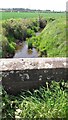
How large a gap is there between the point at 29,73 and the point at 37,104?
0.63 meters

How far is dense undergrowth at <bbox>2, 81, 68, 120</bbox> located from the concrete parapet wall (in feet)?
0.47

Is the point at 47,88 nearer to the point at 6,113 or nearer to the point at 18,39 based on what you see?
the point at 6,113

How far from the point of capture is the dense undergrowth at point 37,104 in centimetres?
395

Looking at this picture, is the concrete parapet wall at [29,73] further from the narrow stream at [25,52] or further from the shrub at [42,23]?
the shrub at [42,23]

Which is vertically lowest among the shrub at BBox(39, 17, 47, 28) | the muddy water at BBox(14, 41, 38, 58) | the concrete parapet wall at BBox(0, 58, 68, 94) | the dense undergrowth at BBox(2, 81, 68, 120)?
the shrub at BBox(39, 17, 47, 28)

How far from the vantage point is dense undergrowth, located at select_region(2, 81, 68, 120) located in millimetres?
3949

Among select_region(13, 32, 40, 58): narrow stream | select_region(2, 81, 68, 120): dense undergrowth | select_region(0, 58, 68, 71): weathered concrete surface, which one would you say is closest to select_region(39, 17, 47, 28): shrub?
select_region(13, 32, 40, 58): narrow stream

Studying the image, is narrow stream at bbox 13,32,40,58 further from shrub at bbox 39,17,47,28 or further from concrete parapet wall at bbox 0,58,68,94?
shrub at bbox 39,17,47,28

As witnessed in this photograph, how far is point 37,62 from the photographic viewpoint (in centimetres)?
460

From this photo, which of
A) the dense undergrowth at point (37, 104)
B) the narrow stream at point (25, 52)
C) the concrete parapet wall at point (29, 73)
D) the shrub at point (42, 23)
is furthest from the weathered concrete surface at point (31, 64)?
the shrub at point (42, 23)

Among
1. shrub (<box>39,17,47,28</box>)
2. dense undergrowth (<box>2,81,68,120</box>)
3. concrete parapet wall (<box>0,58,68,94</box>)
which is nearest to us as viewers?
dense undergrowth (<box>2,81,68,120</box>)

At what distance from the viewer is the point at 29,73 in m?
4.46

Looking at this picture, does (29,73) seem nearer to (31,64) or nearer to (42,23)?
(31,64)

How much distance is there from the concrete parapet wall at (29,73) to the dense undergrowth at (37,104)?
0.14 metres
